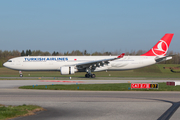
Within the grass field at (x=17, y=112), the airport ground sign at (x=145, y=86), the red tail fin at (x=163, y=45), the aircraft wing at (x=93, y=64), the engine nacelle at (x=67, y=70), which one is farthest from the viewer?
the red tail fin at (x=163, y=45)

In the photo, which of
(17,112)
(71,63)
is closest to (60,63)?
(71,63)

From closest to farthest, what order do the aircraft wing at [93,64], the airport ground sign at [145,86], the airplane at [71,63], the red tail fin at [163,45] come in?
the airport ground sign at [145,86], the aircraft wing at [93,64], the airplane at [71,63], the red tail fin at [163,45]

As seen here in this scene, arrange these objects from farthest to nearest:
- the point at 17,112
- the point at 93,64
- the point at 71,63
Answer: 1. the point at 71,63
2. the point at 93,64
3. the point at 17,112

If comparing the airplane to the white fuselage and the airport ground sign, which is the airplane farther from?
the airport ground sign

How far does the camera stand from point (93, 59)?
4128 centimetres

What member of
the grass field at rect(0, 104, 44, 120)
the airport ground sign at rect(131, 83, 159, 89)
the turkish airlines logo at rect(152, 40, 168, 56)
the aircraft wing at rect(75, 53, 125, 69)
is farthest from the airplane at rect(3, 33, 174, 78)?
the grass field at rect(0, 104, 44, 120)

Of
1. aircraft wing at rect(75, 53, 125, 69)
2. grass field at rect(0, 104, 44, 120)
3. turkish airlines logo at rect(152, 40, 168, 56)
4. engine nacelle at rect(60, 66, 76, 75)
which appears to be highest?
turkish airlines logo at rect(152, 40, 168, 56)

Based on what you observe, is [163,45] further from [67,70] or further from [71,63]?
[67,70]

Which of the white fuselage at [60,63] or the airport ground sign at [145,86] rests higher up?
the white fuselage at [60,63]

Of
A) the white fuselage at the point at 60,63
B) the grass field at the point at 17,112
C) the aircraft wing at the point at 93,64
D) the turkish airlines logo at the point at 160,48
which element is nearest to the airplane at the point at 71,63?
the white fuselage at the point at 60,63

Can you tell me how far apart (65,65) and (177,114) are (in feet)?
104

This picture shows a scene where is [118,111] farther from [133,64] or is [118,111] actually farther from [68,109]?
[133,64]

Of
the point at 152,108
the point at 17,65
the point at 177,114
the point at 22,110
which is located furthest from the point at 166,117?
the point at 17,65

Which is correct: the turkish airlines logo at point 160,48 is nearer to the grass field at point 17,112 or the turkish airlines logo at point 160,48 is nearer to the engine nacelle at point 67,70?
the engine nacelle at point 67,70
